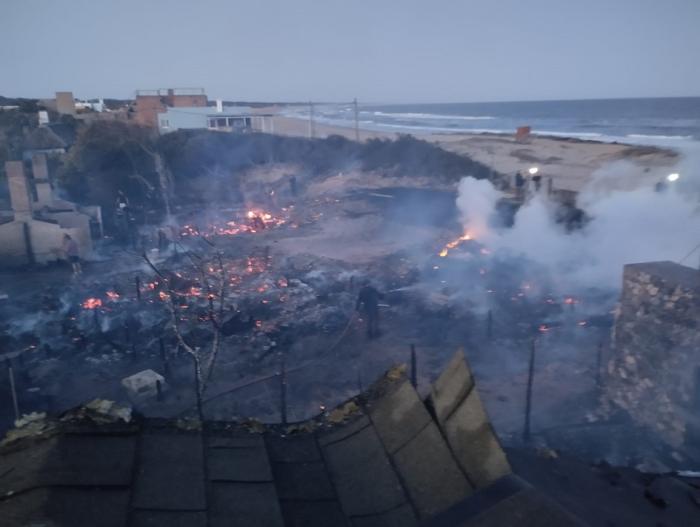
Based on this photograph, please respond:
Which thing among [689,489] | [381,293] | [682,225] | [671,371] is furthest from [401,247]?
[689,489]

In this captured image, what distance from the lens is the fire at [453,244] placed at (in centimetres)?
2236

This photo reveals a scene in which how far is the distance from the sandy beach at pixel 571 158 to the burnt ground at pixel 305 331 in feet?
63.1

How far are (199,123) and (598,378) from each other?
1858 inches

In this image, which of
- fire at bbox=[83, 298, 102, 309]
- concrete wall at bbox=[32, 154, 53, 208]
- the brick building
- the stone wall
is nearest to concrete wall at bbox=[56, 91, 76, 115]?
the brick building

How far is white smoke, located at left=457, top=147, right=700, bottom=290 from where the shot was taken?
1778 cm

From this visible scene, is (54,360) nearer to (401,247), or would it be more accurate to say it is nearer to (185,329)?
(185,329)

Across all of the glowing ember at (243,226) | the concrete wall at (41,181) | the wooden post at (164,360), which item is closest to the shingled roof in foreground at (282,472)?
the wooden post at (164,360)

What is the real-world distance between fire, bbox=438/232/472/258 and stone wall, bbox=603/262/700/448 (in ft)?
37.6

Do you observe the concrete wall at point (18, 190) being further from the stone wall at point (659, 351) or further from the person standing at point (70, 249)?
the stone wall at point (659, 351)

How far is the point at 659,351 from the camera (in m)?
9.80

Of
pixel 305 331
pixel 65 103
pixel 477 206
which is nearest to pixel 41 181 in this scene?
pixel 305 331

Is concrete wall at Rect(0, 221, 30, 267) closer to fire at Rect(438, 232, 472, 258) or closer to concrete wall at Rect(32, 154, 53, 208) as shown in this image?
concrete wall at Rect(32, 154, 53, 208)

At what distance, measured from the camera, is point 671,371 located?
9.58 meters

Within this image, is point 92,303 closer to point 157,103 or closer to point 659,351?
point 659,351
